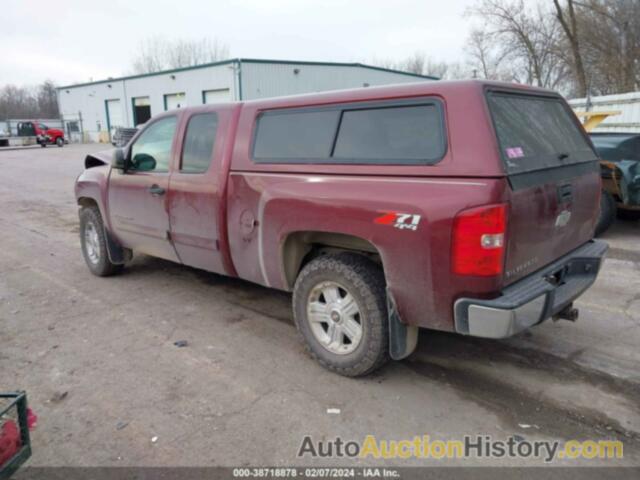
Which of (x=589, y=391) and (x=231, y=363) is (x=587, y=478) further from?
(x=231, y=363)

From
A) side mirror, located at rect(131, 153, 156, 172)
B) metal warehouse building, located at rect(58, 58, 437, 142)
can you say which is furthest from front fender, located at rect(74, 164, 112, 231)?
metal warehouse building, located at rect(58, 58, 437, 142)

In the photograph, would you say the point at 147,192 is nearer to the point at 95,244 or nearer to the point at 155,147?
the point at 155,147

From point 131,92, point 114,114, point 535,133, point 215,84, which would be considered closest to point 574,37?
Answer: point 215,84

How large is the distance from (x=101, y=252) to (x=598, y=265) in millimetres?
5103

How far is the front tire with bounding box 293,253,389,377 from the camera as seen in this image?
3271 millimetres

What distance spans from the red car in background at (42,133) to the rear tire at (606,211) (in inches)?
1781

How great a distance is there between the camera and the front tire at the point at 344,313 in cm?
327

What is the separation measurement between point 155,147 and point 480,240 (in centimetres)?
353

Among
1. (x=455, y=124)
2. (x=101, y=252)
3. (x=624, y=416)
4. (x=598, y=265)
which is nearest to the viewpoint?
(x=455, y=124)

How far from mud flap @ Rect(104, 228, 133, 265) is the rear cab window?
2653 millimetres

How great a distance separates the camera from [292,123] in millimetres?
3719

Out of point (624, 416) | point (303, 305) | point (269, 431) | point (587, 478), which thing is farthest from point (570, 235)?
point (269, 431)

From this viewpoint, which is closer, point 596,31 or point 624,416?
point 624,416

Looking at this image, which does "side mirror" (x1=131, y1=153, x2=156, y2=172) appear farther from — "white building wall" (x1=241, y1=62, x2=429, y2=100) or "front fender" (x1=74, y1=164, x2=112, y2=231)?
"white building wall" (x1=241, y1=62, x2=429, y2=100)
